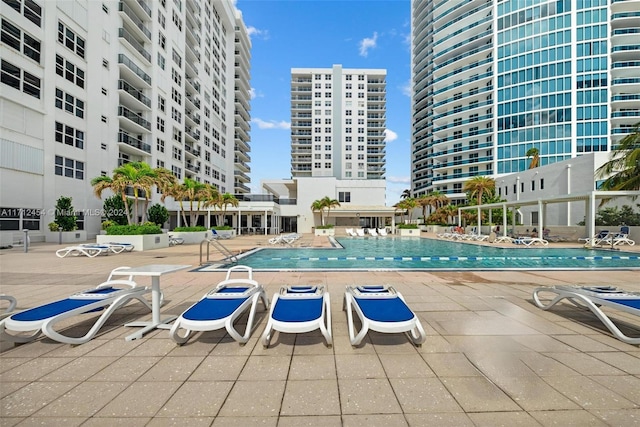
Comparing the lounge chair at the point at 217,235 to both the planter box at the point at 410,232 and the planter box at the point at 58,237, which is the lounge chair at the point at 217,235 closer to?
the planter box at the point at 58,237

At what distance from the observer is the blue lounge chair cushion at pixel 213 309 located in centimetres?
364

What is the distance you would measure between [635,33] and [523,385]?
68916 mm

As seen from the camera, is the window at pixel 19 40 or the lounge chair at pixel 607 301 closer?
the lounge chair at pixel 607 301

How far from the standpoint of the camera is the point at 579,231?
24.4 meters

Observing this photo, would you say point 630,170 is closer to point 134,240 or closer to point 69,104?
point 134,240

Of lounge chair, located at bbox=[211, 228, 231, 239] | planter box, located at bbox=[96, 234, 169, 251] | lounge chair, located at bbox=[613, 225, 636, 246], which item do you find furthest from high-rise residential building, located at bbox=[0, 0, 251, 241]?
lounge chair, located at bbox=[613, 225, 636, 246]

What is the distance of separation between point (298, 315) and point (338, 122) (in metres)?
75.9

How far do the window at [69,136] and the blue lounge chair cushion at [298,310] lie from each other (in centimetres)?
2727

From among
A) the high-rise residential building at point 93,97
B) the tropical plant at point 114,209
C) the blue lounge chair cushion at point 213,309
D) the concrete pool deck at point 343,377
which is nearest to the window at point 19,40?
the high-rise residential building at point 93,97

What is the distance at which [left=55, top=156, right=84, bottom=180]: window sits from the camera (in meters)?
22.5

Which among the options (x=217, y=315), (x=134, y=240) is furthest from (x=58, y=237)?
(x=217, y=315)

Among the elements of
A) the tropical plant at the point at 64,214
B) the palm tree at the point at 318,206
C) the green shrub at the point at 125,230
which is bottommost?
the green shrub at the point at 125,230

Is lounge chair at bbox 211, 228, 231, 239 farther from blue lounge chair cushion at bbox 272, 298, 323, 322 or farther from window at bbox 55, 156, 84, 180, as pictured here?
blue lounge chair cushion at bbox 272, 298, 323, 322

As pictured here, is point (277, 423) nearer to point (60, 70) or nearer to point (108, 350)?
point (108, 350)
